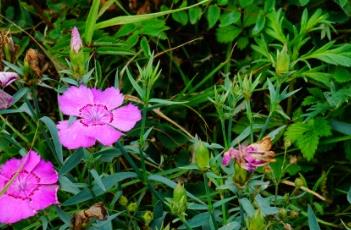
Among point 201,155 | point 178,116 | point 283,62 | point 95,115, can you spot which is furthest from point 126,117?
point 178,116

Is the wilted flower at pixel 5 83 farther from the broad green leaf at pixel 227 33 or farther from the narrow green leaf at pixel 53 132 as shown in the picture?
the broad green leaf at pixel 227 33

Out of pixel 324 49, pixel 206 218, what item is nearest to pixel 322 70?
pixel 324 49

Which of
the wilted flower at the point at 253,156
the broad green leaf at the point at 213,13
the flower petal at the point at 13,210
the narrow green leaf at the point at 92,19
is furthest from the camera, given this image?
the broad green leaf at the point at 213,13

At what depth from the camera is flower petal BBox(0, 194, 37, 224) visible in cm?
111

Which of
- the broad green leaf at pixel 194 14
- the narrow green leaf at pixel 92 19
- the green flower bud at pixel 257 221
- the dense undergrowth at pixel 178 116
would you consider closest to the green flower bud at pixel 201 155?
the dense undergrowth at pixel 178 116

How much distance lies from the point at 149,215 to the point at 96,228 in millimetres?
90

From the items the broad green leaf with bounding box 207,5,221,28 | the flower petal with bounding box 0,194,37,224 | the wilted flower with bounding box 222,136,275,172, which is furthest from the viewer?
the broad green leaf with bounding box 207,5,221,28

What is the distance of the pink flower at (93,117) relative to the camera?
42.8 inches

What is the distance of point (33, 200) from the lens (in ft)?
3.71

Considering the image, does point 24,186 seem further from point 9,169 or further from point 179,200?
point 179,200

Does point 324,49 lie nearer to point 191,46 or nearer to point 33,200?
point 191,46

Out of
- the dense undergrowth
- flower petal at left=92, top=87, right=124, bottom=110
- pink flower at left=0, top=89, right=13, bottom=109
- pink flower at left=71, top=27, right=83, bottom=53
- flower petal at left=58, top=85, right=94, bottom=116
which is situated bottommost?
the dense undergrowth

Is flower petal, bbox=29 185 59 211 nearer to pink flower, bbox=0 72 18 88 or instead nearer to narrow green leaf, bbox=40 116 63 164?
narrow green leaf, bbox=40 116 63 164

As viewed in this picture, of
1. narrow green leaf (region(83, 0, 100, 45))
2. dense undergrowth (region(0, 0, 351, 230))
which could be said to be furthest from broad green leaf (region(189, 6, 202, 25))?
narrow green leaf (region(83, 0, 100, 45))
